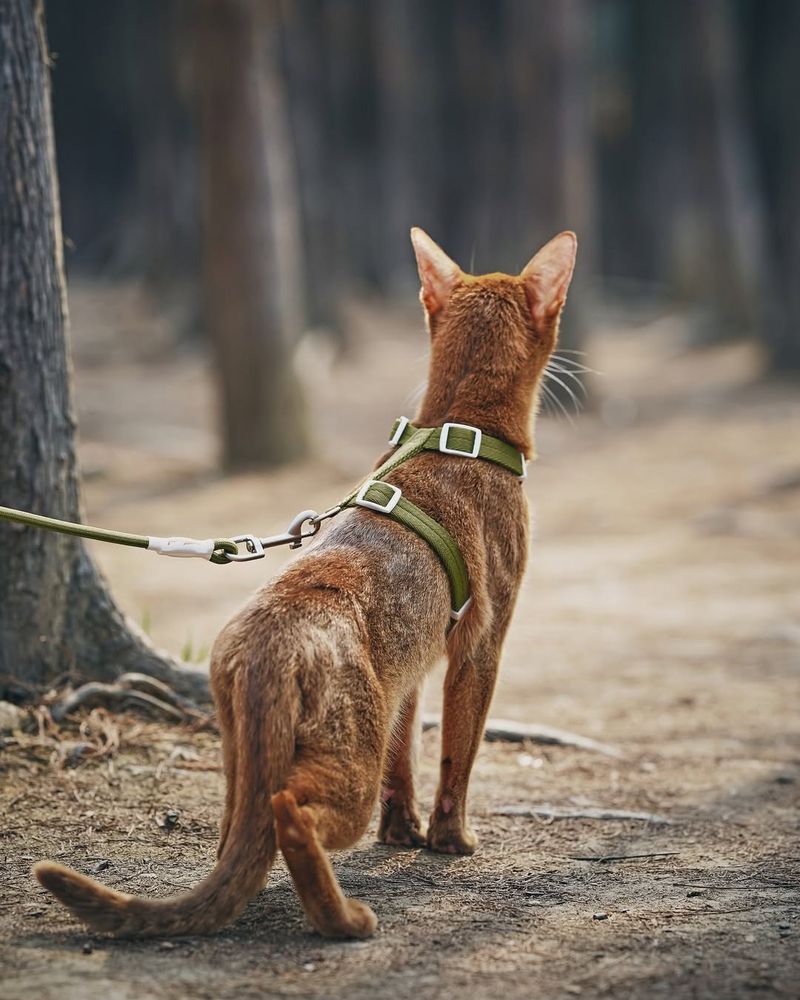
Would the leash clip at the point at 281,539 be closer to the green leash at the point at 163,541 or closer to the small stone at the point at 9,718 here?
the green leash at the point at 163,541

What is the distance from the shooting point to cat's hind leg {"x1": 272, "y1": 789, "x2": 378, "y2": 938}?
2830 millimetres

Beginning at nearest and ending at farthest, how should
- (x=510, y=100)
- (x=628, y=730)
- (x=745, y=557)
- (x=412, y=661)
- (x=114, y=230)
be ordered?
(x=412, y=661) → (x=628, y=730) → (x=745, y=557) → (x=510, y=100) → (x=114, y=230)

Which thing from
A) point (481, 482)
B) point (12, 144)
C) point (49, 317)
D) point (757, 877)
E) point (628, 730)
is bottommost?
point (757, 877)

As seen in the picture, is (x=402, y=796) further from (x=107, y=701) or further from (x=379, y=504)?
(x=107, y=701)

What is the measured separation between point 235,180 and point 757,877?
9193 millimetres

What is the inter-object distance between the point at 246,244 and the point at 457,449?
8264 mm

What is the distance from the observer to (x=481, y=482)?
12.3 ft

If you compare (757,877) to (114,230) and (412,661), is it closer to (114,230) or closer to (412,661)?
(412,661)

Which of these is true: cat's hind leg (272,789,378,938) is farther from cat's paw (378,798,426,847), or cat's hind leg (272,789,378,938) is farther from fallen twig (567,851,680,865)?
fallen twig (567,851,680,865)

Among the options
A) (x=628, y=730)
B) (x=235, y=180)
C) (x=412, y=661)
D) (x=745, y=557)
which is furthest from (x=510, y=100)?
(x=412, y=661)

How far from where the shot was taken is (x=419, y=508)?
358 centimetres

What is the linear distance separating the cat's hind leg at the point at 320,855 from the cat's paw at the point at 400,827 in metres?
0.78

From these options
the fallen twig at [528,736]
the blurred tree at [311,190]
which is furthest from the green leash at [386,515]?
the blurred tree at [311,190]

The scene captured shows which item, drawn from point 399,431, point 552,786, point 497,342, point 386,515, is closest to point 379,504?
point 386,515
